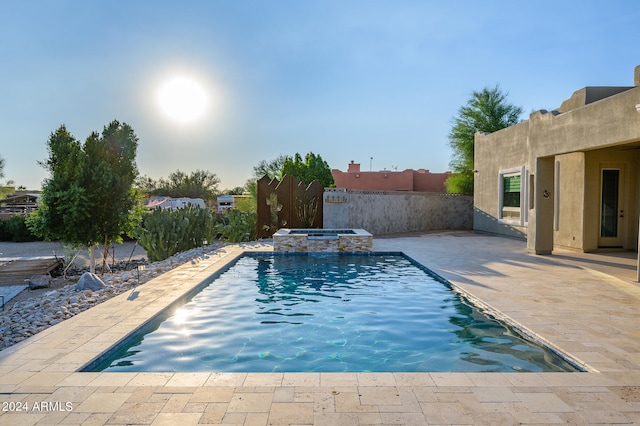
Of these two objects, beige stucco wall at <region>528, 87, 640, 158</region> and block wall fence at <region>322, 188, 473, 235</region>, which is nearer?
beige stucco wall at <region>528, 87, 640, 158</region>

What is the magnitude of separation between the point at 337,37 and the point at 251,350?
38.8ft

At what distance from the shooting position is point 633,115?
8.28 metres

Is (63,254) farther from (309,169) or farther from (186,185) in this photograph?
(186,185)

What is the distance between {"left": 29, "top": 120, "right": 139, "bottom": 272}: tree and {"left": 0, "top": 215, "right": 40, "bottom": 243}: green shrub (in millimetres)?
15673

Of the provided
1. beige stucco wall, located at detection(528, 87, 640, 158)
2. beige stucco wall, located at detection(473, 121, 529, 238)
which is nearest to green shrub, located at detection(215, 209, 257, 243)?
beige stucco wall, located at detection(473, 121, 529, 238)

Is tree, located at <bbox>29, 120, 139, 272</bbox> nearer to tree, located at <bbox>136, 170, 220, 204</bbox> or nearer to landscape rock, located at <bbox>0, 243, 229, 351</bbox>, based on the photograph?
landscape rock, located at <bbox>0, 243, 229, 351</bbox>

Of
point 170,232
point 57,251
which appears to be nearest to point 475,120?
point 170,232

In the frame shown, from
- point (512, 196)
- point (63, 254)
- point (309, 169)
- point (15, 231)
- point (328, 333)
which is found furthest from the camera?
point (309, 169)

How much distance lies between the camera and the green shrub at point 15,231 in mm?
25031

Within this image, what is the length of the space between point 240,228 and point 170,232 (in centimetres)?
327

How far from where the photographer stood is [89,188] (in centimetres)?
1194

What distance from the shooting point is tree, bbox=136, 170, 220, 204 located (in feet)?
184

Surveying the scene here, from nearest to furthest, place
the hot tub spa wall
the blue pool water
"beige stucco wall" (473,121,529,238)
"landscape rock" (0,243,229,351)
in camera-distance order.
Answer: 1. the blue pool water
2. "landscape rock" (0,243,229,351)
3. the hot tub spa wall
4. "beige stucco wall" (473,121,529,238)

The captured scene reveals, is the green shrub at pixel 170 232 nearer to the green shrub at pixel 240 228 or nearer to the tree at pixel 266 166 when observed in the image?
the green shrub at pixel 240 228
